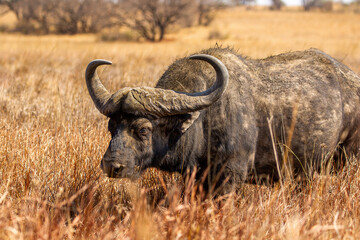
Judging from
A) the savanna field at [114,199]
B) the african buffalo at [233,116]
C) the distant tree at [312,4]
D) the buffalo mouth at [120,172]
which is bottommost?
the savanna field at [114,199]

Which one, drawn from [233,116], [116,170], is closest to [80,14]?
[233,116]

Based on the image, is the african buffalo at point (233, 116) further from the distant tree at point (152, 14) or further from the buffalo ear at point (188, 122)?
the distant tree at point (152, 14)

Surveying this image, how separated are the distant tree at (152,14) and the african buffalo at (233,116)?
3442 cm

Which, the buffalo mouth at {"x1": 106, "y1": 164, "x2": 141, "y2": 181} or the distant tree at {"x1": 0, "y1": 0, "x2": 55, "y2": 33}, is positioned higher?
the distant tree at {"x1": 0, "y1": 0, "x2": 55, "y2": 33}

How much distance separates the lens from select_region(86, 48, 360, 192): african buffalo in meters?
3.18

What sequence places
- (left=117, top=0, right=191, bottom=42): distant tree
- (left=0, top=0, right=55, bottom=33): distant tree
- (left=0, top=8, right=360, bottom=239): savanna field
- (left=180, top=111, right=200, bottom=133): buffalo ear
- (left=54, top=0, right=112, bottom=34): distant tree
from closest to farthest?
(left=0, top=8, right=360, bottom=239): savanna field < (left=180, top=111, right=200, bottom=133): buffalo ear < (left=54, top=0, right=112, bottom=34): distant tree < (left=117, top=0, right=191, bottom=42): distant tree < (left=0, top=0, right=55, bottom=33): distant tree

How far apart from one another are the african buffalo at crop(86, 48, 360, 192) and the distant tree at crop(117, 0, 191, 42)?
34420 mm

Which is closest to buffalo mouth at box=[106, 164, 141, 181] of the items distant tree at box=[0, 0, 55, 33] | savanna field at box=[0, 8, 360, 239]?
savanna field at box=[0, 8, 360, 239]

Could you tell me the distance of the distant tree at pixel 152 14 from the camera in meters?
38.0

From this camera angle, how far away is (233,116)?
3520 mm

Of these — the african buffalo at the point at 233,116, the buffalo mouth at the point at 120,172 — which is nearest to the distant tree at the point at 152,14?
the african buffalo at the point at 233,116

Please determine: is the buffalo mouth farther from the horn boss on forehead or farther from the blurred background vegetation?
the blurred background vegetation

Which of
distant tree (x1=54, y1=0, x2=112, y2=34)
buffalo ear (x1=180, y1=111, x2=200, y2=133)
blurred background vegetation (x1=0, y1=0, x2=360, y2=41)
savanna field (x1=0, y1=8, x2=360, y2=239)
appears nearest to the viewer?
savanna field (x1=0, y1=8, x2=360, y2=239)

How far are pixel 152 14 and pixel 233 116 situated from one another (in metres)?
37.4
